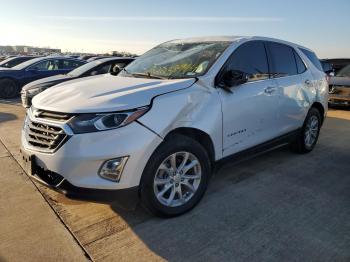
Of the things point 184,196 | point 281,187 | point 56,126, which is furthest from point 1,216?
point 281,187

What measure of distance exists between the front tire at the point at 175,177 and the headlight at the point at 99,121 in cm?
41

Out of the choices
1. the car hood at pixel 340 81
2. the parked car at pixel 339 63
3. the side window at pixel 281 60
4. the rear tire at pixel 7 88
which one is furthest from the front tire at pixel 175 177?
the rear tire at pixel 7 88

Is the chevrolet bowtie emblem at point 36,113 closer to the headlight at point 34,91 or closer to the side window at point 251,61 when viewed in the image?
the side window at point 251,61

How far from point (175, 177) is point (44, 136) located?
125 cm

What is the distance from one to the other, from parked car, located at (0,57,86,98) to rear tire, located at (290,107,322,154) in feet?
29.7

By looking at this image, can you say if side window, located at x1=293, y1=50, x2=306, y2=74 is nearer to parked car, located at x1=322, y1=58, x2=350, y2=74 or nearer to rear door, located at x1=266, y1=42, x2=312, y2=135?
rear door, located at x1=266, y1=42, x2=312, y2=135

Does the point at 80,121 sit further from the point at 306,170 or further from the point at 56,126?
the point at 306,170

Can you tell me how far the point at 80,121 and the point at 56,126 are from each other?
0.78 feet

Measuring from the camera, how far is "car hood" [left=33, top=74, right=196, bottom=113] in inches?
116

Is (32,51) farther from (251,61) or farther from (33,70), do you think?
(251,61)

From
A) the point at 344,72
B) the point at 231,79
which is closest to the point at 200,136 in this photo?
the point at 231,79

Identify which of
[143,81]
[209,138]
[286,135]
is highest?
[143,81]

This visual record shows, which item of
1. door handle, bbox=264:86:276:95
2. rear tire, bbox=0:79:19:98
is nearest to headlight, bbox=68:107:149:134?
door handle, bbox=264:86:276:95

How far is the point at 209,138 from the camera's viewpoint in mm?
3553
